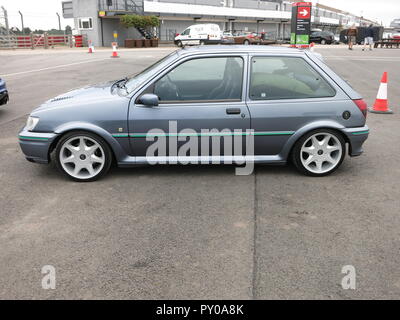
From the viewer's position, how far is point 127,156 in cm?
482

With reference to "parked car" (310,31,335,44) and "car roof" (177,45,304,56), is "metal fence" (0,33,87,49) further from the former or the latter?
"car roof" (177,45,304,56)

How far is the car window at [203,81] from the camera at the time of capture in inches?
189

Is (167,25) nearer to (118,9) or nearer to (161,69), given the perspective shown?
(118,9)

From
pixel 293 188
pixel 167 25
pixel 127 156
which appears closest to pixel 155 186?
pixel 127 156

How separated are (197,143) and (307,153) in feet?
4.43

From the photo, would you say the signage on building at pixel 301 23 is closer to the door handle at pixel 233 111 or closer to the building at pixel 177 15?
the building at pixel 177 15

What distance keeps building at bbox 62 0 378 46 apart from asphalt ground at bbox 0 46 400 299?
→ 4055 centimetres

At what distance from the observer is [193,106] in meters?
4.73

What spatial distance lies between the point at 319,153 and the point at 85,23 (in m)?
42.9

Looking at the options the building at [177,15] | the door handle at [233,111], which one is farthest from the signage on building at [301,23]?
the door handle at [233,111]

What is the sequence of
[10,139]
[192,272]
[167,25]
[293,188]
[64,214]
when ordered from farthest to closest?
[167,25]
[10,139]
[293,188]
[64,214]
[192,272]

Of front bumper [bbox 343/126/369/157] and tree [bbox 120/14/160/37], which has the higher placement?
tree [bbox 120/14/160/37]

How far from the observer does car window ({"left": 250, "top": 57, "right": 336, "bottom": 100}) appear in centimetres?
484
